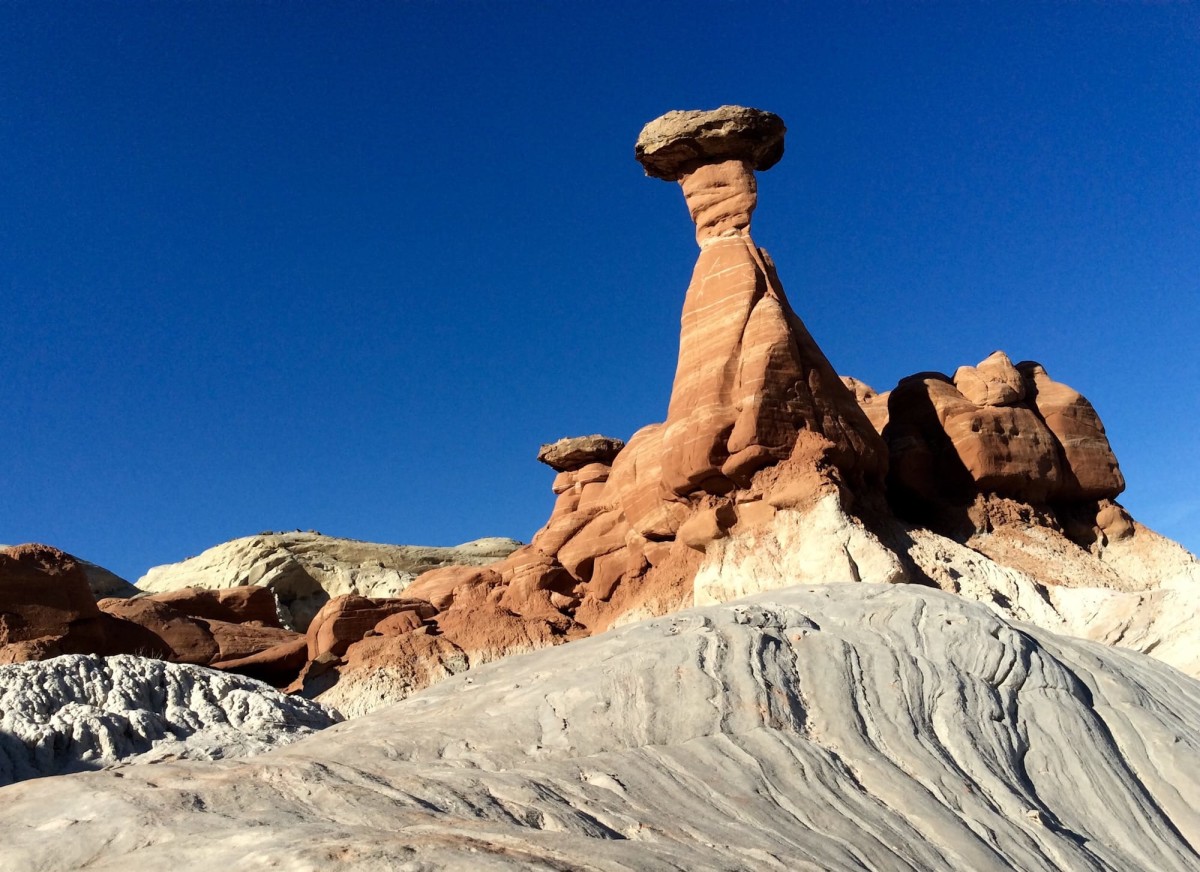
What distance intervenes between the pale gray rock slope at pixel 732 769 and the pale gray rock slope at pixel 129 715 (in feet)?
15.8

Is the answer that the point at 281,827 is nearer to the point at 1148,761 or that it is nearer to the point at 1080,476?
the point at 1148,761

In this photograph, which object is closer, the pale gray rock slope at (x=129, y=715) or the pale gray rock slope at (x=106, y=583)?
the pale gray rock slope at (x=129, y=715)

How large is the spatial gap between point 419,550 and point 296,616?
1520 centimetres

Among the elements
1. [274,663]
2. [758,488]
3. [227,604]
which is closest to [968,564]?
[758,488]

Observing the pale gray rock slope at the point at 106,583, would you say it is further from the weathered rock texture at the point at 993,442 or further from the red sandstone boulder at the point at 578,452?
the weathered rock texture at the point at 993,442

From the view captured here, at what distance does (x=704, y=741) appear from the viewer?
8867 mm

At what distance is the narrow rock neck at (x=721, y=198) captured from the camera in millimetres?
30391

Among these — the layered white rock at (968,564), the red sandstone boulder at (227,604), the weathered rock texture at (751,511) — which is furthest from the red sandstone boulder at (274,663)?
the layered white rock at (968,564)

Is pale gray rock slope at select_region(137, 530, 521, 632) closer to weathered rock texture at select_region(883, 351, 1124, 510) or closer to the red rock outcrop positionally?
the red rock outcrop

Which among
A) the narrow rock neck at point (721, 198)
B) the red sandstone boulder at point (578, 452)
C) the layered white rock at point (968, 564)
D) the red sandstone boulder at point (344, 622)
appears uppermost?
the narrow rock neck at point (721, 198)

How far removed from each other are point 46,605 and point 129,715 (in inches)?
423

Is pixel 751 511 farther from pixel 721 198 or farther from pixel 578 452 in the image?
pixel 578 452

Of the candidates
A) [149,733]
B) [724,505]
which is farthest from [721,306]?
[149,733]

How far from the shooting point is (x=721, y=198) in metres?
30.8
